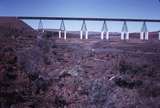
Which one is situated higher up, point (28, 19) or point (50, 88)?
point (28, 19)

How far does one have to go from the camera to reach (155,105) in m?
9.34

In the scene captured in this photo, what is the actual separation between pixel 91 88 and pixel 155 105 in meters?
2.94

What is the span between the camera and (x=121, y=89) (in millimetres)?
11141

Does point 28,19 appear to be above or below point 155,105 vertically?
above

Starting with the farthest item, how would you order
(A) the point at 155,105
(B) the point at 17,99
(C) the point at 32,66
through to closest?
(C) the point at 32,66
(B) the point at 17,99
(A) the point at 155,105

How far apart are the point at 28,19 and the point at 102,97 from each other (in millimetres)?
32459

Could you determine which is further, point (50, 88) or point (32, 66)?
point (32, 66)

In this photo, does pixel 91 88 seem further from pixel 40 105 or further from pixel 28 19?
pixel 28 19

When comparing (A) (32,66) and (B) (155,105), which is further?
(A) (32,66)

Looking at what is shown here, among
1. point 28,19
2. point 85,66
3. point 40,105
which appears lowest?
point 40,105

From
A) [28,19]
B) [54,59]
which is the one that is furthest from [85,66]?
[28,19]

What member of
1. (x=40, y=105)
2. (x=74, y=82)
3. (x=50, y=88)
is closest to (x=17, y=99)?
(x=40, y=105)

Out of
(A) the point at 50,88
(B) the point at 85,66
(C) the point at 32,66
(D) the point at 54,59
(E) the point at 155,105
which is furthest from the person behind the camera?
(D) the point at 54,59

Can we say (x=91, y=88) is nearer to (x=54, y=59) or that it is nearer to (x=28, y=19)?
(x=54, y=59)
